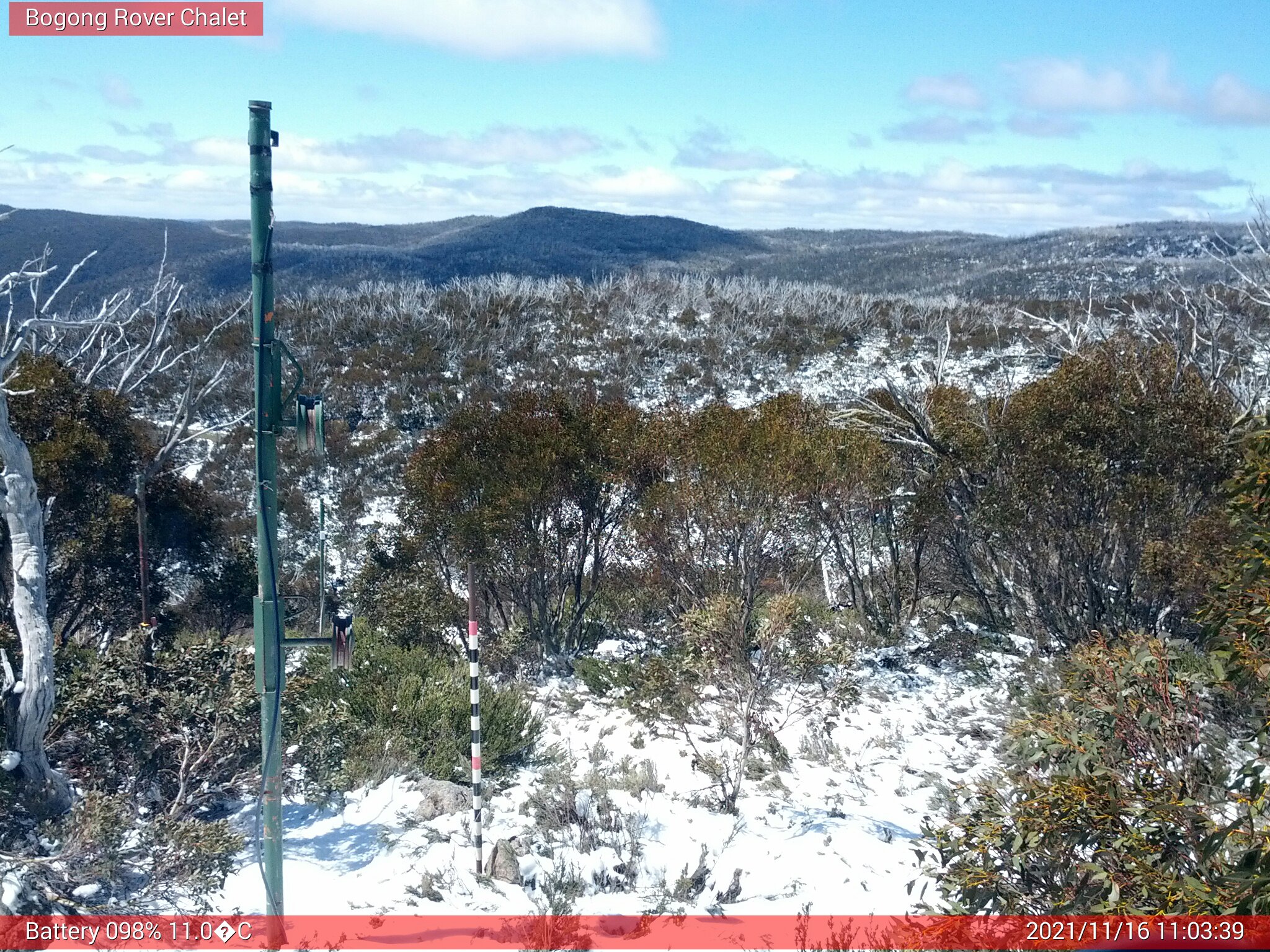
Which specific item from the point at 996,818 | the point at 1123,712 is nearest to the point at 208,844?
the point at 996,818

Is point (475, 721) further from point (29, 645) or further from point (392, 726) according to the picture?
point (29, 645)

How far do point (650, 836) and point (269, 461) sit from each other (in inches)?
140

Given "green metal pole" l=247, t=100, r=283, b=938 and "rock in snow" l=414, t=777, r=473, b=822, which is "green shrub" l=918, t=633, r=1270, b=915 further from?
"rock in snow" l=414, t=777, r=473, b=822

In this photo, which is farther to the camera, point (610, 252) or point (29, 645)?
point (610, 252)

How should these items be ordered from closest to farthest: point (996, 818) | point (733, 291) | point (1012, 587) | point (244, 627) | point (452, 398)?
point (996, 818)
point (1012, 587)
point (244, 627)
point (452, 398)
point (733, 291)

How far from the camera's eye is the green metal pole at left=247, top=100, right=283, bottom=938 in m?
3.68

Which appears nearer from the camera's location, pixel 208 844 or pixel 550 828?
pixel 208 844

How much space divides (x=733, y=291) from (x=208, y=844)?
4099 cm

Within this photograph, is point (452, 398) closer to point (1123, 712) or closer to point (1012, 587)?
point (1012, 587)

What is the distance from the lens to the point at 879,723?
335 inches

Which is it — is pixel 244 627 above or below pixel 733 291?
below

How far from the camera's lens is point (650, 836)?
5906mm
